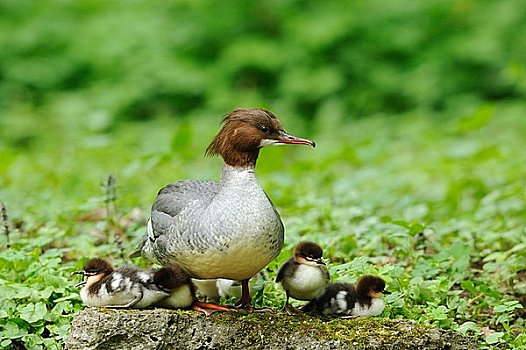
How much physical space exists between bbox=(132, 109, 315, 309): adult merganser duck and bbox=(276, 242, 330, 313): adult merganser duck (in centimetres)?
21

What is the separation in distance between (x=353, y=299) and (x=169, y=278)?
95 cm

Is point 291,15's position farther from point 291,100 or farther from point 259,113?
point 259,113

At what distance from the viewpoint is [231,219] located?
4668 millimetres

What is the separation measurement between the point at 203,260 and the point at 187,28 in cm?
897

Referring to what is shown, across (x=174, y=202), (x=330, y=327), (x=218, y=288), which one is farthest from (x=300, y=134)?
(x=330, y=327)

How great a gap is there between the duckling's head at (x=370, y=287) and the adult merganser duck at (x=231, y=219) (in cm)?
52

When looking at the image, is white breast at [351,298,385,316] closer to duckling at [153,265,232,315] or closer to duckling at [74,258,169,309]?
duckling at [153,265,232,315]

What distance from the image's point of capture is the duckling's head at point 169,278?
187 inches

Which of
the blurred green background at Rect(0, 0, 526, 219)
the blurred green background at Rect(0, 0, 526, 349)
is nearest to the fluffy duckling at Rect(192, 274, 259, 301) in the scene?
the blurred green background at Rect(0, 0, 526, 349)

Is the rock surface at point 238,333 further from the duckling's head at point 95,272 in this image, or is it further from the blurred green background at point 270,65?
the blurred green background at point 270,65

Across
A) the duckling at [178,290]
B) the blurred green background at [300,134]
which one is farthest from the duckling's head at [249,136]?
the blurred green background at [300,134]

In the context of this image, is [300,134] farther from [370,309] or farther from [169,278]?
[169,278]

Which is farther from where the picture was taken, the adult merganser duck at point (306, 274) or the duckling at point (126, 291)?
the adult merganser duck at point (306, 274)

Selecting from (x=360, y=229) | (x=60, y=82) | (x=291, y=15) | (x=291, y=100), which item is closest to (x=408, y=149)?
(x=291, y=100)
